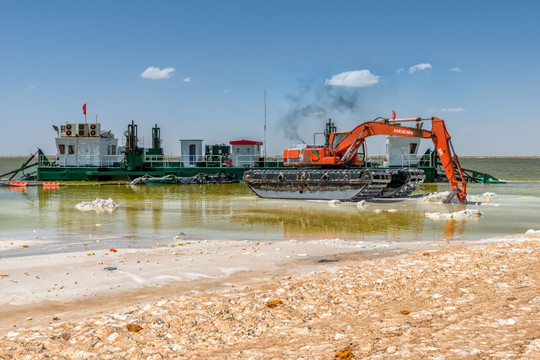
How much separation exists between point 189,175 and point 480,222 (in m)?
26.6

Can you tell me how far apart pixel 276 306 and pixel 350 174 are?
16.4 m

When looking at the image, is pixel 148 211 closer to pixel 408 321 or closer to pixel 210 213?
pixel 210 213

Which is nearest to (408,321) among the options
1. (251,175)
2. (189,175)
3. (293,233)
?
(293,233)

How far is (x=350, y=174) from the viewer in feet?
71.4

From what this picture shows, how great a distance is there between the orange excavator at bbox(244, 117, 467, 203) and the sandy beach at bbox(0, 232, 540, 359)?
11972 millimetres

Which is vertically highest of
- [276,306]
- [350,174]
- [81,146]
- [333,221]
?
[81,146]

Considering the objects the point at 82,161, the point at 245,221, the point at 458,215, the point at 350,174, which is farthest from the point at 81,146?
the point at 458,215

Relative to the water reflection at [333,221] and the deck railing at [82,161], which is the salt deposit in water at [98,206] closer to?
the water reflection at [333,221]

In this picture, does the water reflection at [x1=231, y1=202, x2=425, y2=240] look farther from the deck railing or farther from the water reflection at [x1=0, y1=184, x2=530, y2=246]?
the deck railing

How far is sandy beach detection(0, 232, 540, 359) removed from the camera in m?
4.54

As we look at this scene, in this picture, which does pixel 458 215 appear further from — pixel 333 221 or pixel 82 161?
pixel 82 161

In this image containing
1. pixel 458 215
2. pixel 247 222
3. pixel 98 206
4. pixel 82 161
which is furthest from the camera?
pixel 82 161

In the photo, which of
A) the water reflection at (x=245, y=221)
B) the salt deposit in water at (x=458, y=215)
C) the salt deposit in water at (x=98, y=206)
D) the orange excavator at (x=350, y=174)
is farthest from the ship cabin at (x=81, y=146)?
the salt deposit in water at (x=458, y=215)

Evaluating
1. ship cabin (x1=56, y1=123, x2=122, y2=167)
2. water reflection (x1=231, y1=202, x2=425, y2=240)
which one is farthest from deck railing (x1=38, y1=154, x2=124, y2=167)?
water reflection (x1=231, y1=202, x2=425, y2=240)
